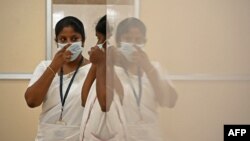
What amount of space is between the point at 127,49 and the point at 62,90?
0.30m

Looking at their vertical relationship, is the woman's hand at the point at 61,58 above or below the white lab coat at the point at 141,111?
above

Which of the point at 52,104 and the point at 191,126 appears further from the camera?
the point at 52,104

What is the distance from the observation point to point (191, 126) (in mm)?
649

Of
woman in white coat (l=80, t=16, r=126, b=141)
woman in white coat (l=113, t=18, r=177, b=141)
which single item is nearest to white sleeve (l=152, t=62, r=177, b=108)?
woman in white coat (l=113, t=18, r=177, b=141)

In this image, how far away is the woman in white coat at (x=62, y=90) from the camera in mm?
855

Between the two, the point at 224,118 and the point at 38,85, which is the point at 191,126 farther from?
the point at 38,85

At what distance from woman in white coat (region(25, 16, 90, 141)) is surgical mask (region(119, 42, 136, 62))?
20 centimetres

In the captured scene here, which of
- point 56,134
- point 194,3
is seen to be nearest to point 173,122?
point 194,3

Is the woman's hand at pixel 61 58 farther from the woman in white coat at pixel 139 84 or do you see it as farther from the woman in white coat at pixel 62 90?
the woman in white coat at pixel 139 84

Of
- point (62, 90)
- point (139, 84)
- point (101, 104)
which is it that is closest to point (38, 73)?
point (62, 90)

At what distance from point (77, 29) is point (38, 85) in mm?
A: 217

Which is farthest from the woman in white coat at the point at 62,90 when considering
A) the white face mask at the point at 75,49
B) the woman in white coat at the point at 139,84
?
the woman in white coat at the point at 139,84

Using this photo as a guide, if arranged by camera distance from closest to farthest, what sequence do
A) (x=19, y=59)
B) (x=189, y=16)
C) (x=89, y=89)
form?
(x=189, y=16) → (x=89, y=89) → (x=19, y=59)

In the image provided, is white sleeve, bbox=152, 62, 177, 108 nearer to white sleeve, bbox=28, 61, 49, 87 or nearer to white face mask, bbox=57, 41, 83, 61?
white face mask, bbox=57, 41, 83, 61
